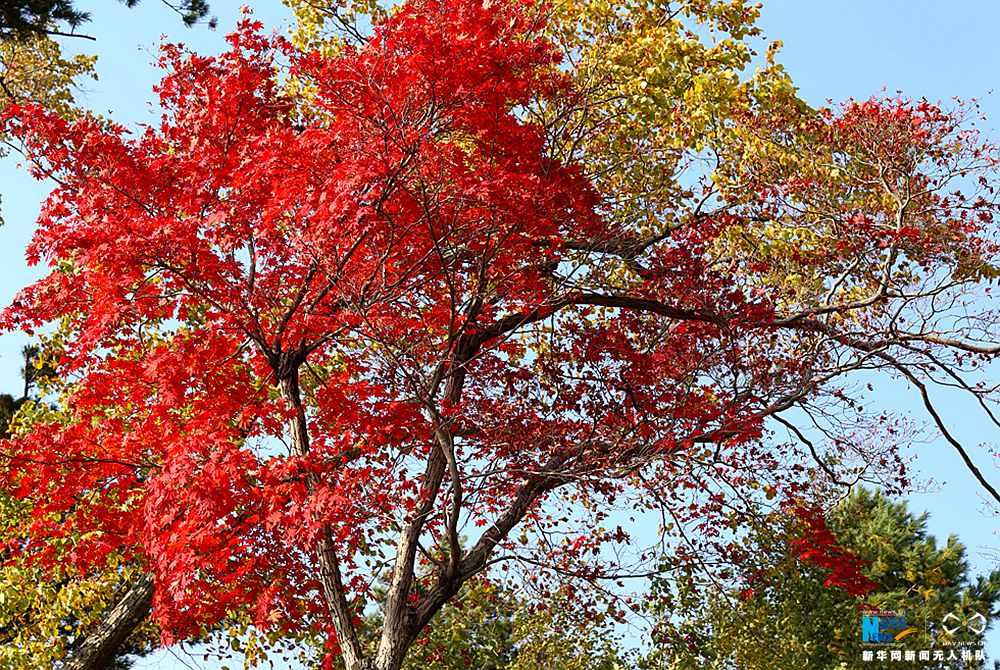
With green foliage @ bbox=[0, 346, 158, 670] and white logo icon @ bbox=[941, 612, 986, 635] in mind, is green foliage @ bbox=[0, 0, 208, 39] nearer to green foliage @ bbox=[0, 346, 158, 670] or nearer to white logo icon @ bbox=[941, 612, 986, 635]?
green foliage @ bbox=[0, 346, 158, 670]

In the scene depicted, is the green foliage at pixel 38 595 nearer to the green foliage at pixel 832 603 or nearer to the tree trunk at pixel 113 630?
the tree trunk at pixel 113 630

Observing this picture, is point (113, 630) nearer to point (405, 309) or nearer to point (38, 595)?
point (38, 595)

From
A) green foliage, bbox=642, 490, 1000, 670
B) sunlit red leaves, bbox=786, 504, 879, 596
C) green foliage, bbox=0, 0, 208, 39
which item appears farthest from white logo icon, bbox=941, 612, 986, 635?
green foliage, bbox=0, 0, 208, 39

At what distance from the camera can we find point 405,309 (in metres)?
7.95

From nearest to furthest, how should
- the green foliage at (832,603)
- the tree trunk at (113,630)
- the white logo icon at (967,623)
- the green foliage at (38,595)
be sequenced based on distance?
the green foliage at (38,595) < the tree trunk at (113,630) < the green foliage at (832,603) < the white logo icon at (967,623)

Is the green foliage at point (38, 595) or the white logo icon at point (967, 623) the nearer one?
the green foliage at point (38, 595)

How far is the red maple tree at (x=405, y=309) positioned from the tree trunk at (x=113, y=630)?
713mm

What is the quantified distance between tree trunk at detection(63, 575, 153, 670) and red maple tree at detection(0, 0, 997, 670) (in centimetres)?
71

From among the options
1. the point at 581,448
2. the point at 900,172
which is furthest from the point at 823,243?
the point at 581,448

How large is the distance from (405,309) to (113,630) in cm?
486

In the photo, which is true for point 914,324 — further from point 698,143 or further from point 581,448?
point 581,448

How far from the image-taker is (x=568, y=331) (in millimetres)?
9203

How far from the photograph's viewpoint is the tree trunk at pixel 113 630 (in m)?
9.77

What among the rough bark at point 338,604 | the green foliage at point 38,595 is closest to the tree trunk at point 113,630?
the green foliage at point 38,595
